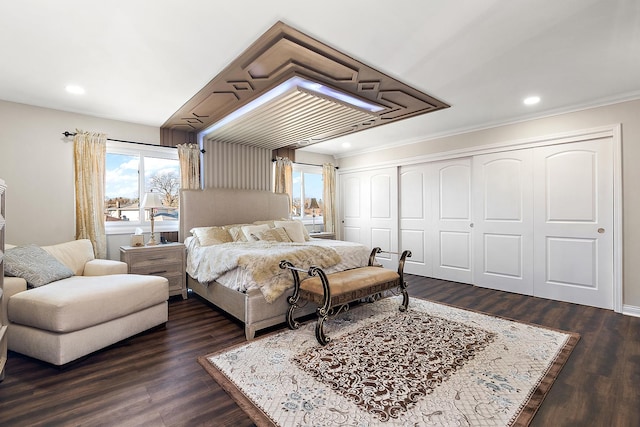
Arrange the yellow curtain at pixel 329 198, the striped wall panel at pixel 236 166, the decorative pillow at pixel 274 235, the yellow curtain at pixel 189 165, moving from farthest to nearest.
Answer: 1. the yellow curtain at pixel 329 198
2. the striped wall panel at pixel 236 166
3. the yellow curtain at pixel 189 165
4. the decorative pillow at pixel 274 235

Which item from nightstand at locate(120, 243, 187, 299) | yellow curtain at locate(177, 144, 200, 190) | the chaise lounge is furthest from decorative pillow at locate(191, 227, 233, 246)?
the chaise lounge

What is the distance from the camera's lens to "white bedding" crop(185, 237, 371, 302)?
2857 mm

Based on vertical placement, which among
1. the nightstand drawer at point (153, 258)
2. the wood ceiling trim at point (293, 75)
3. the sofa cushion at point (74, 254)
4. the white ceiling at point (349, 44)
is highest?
the white ceiling at point (349, 44)

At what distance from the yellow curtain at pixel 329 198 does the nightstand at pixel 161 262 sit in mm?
3183

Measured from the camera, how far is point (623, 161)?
11.3 feet

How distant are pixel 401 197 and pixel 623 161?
3039mm

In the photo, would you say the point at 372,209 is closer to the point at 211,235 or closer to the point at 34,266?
the point at 211,235

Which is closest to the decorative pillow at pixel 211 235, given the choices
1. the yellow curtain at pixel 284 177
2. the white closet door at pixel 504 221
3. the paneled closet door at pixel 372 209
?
the yellow curtain at pixel 284 177

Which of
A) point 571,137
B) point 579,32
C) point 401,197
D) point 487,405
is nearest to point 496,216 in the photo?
point 571,137

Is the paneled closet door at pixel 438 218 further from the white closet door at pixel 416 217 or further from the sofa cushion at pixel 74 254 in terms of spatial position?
the sofa cushion at pixel 74 254

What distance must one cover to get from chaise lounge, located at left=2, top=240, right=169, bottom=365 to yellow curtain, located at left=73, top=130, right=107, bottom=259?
903 millimetres

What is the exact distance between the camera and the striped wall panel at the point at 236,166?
15.8 ft

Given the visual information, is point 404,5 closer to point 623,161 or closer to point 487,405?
point 487,405

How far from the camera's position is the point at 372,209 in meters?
6.23
